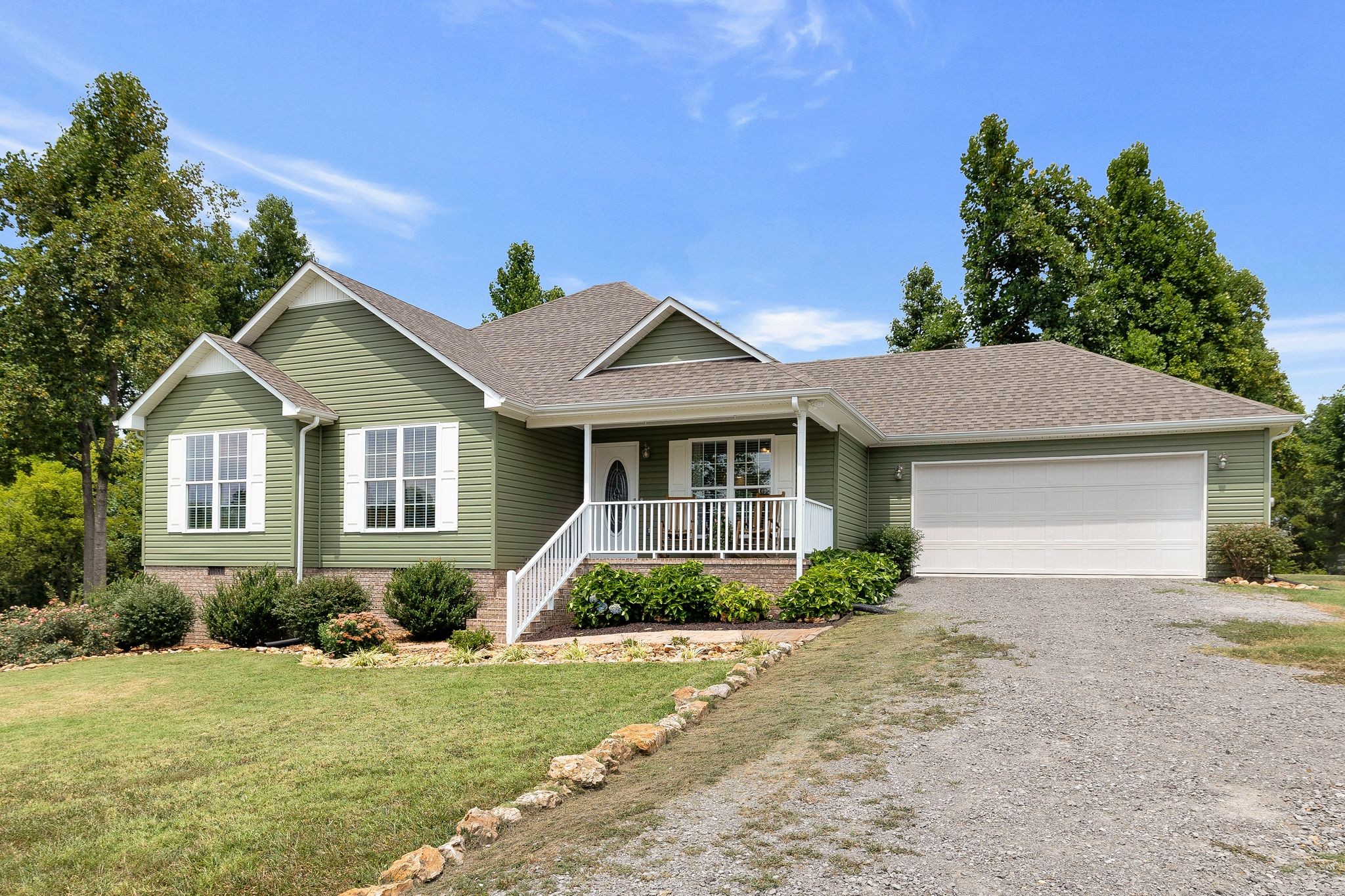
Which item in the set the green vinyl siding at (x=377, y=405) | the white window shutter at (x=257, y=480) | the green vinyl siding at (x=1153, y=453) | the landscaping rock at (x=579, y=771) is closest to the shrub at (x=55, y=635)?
the white window shutter at (x=257, y=480)

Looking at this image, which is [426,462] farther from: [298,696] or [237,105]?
[237,105]

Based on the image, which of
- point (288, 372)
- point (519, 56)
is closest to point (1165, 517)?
point (519, 56)

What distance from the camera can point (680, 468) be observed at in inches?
635

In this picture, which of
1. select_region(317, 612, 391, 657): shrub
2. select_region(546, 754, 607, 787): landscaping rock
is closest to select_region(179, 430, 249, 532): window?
select_region(317, 612, 391, 657): shrub

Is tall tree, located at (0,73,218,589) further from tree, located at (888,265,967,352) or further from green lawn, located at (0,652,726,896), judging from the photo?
tree, located at (888,265,967,352)

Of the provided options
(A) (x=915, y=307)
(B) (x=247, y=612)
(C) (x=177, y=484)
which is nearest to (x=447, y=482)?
(B) (x=247, y=612)

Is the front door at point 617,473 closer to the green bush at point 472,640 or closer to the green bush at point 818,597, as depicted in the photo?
the green bush at point 472,640

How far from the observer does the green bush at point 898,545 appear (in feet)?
54.2

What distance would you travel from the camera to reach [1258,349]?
102 ft

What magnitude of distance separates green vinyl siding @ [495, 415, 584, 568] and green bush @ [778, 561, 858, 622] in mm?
4913

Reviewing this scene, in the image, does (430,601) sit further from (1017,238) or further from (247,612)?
(1017,238)

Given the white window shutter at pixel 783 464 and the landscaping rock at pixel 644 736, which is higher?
the white window shutter at pixel 783 464

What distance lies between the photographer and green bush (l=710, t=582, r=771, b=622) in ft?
41.2

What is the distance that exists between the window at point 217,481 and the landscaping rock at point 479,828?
1262 cm
